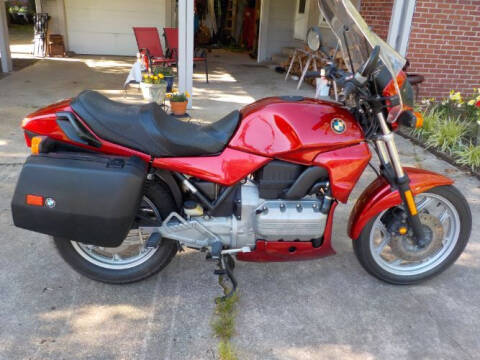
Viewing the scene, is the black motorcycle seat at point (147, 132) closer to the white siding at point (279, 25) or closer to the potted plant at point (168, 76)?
the potted plant at point (168, 76)

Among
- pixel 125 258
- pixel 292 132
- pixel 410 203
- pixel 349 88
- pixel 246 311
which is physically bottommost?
pixel 246 311

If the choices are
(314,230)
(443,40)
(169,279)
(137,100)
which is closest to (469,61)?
(443,40)

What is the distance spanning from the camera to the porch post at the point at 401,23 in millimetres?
6164

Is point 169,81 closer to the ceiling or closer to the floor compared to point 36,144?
closer to the floor

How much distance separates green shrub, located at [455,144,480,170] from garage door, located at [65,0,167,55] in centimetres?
834

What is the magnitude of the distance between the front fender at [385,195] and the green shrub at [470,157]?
8.25 feet

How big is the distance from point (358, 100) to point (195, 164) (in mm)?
928

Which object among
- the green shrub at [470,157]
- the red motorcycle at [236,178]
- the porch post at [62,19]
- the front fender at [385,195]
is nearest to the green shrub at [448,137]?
the green shrub at [470,157]

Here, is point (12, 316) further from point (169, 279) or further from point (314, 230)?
point (314, 230)

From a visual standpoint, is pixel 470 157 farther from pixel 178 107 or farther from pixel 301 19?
pixel 301 19

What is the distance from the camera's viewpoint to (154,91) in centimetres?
606

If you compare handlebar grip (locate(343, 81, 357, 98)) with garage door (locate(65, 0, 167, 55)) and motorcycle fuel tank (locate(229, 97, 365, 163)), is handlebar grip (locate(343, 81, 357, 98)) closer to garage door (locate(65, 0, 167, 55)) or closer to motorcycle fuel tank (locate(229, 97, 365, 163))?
motorcycle fuel tank (locate(229, 97, 365, 163))

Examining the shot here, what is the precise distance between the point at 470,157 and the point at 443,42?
2852 millimetres

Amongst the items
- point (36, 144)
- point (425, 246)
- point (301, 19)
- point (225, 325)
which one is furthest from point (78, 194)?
point (301, 19)
